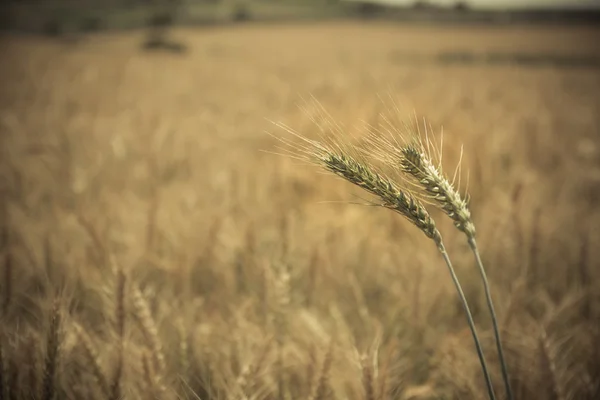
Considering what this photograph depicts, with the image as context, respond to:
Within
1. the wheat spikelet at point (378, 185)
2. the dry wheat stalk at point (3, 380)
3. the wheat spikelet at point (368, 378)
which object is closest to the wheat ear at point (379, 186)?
the wheat spikelet at point (378, 185)

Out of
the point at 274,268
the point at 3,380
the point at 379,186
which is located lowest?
the point at 3,380

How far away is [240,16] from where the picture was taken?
36.3m

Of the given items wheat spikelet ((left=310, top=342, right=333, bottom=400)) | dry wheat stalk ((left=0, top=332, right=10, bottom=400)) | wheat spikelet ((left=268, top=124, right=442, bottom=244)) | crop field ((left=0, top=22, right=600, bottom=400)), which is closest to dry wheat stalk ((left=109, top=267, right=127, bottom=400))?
crop field ((left=0, top=22, right=600, bottom=400))

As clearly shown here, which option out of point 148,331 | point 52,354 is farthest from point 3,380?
point 148,331

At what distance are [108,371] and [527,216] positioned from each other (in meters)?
1.61

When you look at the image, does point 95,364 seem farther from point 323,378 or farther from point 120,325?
point 323,378

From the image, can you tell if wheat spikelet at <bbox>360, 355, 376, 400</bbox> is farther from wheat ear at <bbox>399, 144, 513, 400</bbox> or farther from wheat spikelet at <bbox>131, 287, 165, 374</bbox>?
wheat spikelet at <bbox>131, 287, 165, 374</bbox>

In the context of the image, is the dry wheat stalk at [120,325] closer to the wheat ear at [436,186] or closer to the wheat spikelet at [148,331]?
the wheat spikelet at [148,331]

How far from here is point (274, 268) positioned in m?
1.29

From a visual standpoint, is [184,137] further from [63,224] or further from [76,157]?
[63,224]

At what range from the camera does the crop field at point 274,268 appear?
77 centimetres

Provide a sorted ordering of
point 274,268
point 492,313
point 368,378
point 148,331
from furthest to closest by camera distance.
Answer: point 274,268, point 148,331, point 368,378, point 492,313

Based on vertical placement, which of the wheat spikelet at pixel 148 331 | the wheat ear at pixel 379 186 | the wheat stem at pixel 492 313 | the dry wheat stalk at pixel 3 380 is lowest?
the dry wheat stalk at pixel 3 380

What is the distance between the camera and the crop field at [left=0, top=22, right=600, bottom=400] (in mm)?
773
